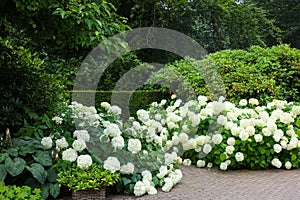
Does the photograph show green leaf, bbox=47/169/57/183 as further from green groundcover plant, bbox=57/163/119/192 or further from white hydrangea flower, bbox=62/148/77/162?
white hydrangea flower, bbox=62/148/77/162

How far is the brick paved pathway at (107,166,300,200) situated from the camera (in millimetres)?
3770

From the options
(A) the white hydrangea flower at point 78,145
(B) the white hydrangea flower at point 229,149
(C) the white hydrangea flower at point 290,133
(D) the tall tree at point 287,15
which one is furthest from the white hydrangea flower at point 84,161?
(D) the tall tree at point 287,15

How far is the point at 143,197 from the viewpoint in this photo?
3.68m

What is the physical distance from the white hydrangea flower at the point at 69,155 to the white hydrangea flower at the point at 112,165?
1.04 ft

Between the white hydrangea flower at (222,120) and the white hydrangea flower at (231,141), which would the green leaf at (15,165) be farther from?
the white hydrangea flower at (222,120)

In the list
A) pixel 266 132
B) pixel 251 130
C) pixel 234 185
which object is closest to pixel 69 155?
pixel 234 185

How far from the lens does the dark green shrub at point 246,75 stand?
6.90m

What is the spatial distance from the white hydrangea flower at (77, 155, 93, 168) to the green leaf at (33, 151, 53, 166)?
0.93ft

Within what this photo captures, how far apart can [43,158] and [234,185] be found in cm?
213

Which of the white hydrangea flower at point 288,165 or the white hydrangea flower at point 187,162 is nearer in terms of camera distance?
the white hydrangea flower at point 288,165

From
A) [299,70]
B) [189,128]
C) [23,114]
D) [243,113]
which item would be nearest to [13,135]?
[23,114]

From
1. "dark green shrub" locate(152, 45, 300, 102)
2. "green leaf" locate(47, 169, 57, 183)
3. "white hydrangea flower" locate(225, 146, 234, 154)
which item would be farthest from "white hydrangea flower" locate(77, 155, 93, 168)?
"dark green shrub" locate(152, 45, 300, 102)

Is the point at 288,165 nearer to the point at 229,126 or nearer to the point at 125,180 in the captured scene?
the point at 229,126

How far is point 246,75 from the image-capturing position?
6.98m
